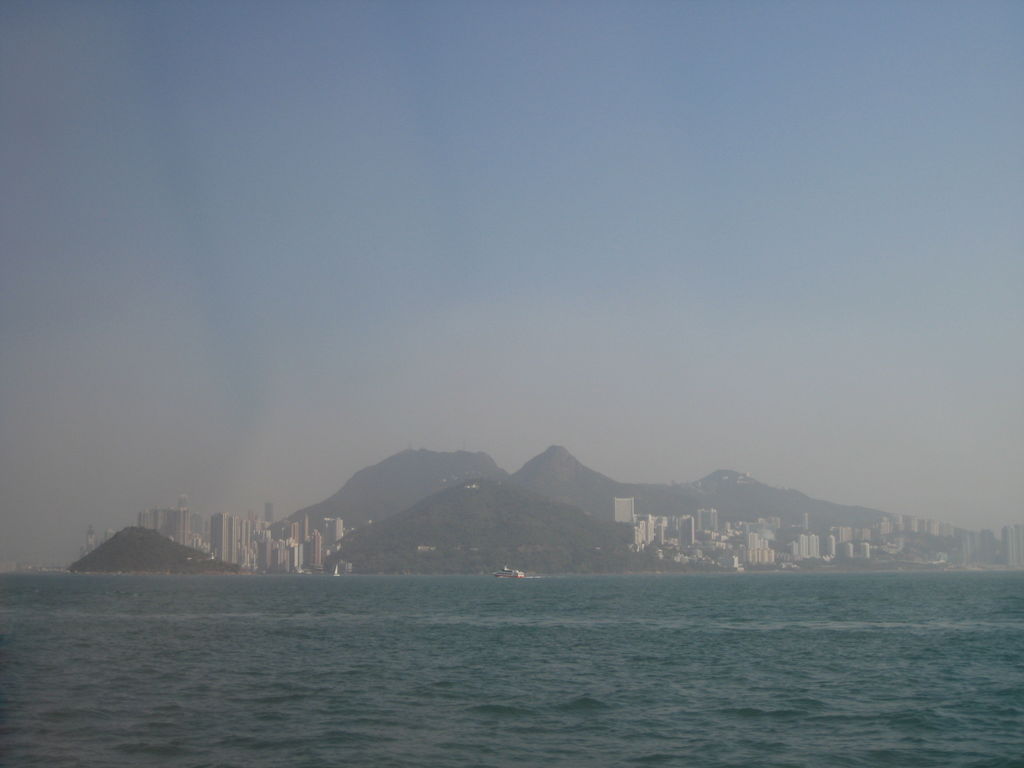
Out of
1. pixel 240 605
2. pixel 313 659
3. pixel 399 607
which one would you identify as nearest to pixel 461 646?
pixel 313 659

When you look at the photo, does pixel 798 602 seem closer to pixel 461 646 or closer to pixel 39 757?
pixel 461 646

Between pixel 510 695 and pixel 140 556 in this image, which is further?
pixel 140 556

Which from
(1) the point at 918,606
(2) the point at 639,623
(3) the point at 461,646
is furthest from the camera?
(1) the point at 918,606

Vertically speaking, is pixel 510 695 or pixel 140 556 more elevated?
pixel 510 695

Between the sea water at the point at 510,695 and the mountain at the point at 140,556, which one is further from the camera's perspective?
the mountain at the point at 140,556

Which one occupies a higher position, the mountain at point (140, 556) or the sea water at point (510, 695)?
the sea water at point (510, 695)
